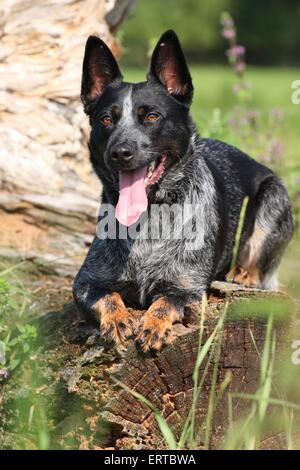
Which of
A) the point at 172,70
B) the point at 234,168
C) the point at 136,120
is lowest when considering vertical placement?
the point at 136,120

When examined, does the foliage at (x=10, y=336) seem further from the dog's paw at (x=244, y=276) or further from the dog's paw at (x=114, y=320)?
the dog's paw at (x=244, y=276)

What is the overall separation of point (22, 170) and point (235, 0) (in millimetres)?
45514

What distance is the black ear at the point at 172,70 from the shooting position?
15.4 feet

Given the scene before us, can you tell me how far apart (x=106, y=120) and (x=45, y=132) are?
1.77m

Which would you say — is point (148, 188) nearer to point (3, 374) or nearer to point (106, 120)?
point (106, 120)

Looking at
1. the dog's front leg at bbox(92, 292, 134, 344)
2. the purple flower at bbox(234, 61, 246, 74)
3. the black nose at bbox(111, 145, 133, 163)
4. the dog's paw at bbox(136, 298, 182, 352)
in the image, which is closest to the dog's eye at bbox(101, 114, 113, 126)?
the black nose at bbox(111, 145, 133, 163)

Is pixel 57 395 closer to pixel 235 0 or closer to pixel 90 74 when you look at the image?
pixel 90 74

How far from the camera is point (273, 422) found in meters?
3.93

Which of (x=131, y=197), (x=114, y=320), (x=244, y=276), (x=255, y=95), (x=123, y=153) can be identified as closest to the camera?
(x=114, y=320)

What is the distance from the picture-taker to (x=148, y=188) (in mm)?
4586

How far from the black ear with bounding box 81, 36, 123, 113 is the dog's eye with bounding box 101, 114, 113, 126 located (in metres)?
0.27

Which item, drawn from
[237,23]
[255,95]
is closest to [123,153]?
[255,95]

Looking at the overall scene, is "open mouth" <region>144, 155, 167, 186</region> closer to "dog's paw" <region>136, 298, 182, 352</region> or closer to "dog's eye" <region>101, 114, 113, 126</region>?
"dog's eye" <region>101, 114, 113, 126</region>
